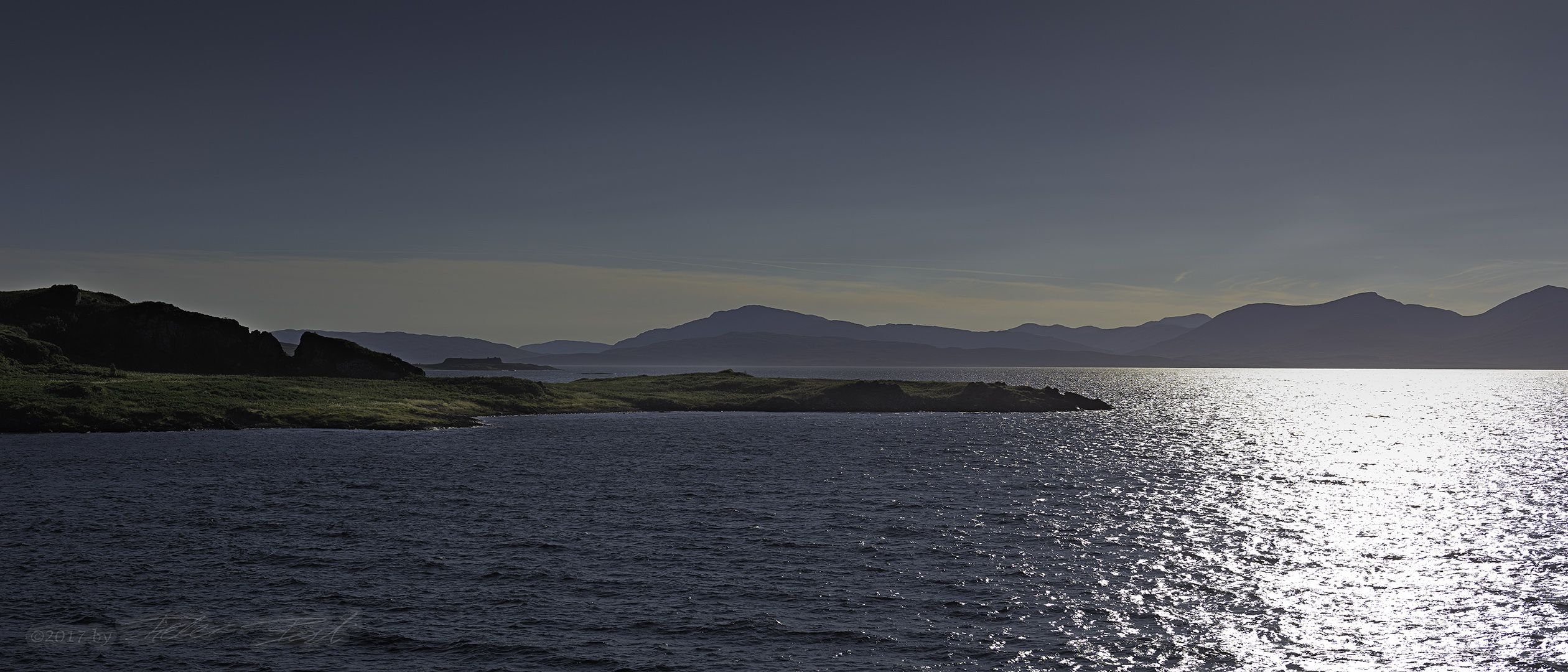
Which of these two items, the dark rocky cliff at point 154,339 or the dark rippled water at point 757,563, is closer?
the dark rippled water at point 757,563

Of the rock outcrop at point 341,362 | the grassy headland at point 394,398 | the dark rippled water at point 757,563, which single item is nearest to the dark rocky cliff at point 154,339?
the rock outcrop at point 341,362

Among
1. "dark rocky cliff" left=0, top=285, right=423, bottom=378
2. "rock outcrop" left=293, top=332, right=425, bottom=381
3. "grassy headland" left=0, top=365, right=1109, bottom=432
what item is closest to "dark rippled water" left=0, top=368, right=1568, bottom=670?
"grassy headland" left=0, top=365, right=1109, bottom=432

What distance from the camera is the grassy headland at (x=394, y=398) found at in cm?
9619

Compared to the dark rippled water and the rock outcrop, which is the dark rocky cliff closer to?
the rock outcrop

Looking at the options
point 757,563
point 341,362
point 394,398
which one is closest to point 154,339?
point 341,362

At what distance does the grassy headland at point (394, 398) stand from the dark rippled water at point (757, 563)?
19267 millimetres

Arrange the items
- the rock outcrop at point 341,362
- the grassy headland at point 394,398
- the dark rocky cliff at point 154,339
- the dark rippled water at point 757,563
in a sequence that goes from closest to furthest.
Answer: the dark rippled water at point 757,563 → the grassy headland at point 394,398 → the dark rocky cliff at point 154,339 → the rock outcrop at point 341,362

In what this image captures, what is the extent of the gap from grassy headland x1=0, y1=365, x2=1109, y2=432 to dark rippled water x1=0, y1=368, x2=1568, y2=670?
19.3 m

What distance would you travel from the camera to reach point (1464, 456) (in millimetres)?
90125

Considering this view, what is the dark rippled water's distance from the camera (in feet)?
87.2

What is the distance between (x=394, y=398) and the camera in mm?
127000

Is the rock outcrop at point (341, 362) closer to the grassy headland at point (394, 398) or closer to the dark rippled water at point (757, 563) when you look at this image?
the grassy headland at point (394, 398)

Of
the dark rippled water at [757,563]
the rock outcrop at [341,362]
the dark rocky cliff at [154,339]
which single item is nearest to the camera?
the dark rippled water at [757,563]

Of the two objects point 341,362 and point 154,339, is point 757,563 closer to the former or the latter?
point 341,362
